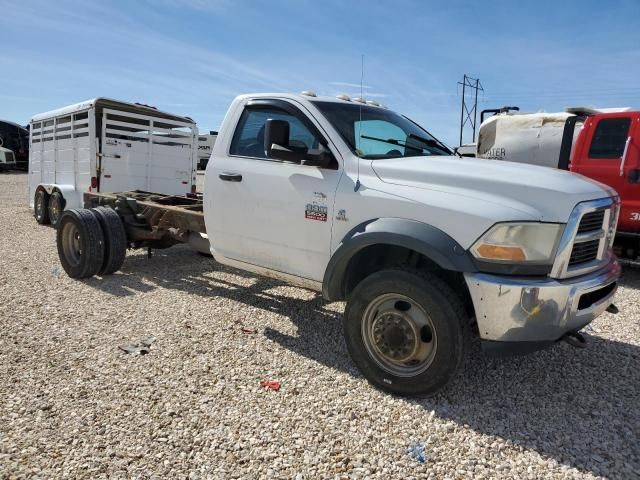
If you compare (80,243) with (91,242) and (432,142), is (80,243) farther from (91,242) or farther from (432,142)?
(432,142)

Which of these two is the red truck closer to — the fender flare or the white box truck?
the fender flare

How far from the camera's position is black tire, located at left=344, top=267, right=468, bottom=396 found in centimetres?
308

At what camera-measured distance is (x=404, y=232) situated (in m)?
3.18

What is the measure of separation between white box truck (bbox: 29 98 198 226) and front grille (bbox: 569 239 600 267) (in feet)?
26.7

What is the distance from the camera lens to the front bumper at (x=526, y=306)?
2875 millimetres

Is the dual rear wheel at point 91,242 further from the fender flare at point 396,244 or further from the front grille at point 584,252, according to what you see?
the front grille at point 584,252

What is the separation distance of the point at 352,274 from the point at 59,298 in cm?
357

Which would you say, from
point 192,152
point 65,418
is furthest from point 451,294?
point 192,152

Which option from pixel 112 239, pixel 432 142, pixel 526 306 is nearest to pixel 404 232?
pixel 526 306

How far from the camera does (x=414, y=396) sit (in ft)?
10.8

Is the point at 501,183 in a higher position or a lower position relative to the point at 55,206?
higher

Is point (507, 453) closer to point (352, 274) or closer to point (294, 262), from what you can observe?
point (352, 274)

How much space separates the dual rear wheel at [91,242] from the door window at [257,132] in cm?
253

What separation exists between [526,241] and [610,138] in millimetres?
5593
